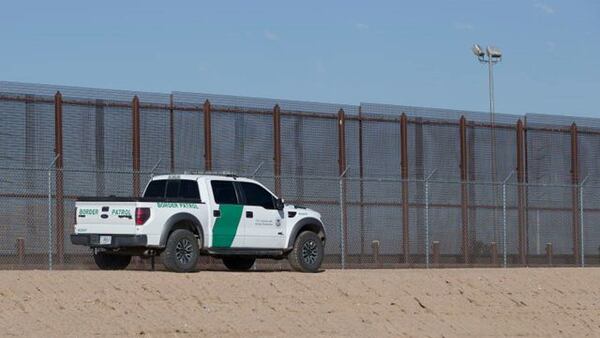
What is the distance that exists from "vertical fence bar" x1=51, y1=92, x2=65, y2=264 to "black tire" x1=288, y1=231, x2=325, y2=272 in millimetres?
5609

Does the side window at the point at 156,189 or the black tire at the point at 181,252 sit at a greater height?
the side window at the point at 156,189

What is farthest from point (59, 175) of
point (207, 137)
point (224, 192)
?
point (224, 192)

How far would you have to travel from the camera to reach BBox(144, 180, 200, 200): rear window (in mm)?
25172

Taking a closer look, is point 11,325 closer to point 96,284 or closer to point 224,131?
point 96,284

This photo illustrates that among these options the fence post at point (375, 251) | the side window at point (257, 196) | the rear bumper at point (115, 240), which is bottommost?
the fence post at point (375, 251)

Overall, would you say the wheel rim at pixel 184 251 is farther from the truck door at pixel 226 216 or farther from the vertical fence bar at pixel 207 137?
the vertical fence bar at pixel 207 137

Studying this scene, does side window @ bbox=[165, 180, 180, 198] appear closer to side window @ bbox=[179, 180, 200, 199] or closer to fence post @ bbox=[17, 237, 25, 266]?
side window @ bbox=[179, 180, 200, 199]

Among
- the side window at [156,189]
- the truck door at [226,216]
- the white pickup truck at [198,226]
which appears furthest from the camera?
the side window at [156,189]

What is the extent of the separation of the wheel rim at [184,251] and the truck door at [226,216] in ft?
2.13

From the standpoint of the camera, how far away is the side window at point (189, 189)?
2512cm

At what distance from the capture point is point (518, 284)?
28.0 m

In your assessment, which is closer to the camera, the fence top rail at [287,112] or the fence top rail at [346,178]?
the fence top rail at [346,178]

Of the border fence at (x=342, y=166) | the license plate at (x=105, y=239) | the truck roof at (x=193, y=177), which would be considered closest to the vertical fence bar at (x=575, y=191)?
the border fence at (x=342, y=166)

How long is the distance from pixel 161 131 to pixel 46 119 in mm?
2957
